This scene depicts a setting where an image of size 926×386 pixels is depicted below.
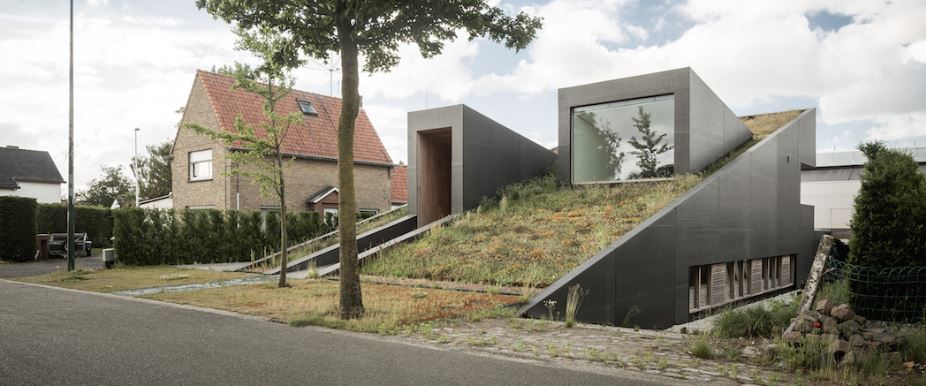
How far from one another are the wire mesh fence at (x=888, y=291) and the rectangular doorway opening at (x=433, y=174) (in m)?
12.8

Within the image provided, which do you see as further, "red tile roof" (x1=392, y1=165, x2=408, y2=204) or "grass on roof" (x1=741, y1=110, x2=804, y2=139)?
"red tile roof" (x1=392, y1=165, x2=408, y2=204)

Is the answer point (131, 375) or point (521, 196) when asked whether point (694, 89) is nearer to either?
point (521, 196)

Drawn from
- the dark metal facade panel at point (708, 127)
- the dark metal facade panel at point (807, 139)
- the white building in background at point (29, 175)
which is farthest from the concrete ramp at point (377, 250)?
the white building in background at point (29, 175)

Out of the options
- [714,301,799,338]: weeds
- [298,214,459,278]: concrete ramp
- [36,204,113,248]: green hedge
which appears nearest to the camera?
[714,301,799,338]: weeds

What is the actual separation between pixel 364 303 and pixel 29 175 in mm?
51712

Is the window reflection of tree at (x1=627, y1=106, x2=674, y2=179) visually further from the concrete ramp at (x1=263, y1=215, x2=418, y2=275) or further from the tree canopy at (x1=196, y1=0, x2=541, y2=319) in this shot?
the tree canopy at (x1=196, y1=0, x2=541, y2=319)

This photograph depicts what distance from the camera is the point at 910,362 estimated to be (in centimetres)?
579

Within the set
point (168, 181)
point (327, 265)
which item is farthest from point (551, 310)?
point (168, 181)

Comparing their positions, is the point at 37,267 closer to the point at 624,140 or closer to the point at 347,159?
the point at 347,159

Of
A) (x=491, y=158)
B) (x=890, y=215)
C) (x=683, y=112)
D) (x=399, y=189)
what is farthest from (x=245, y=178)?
(x=890, y=215)

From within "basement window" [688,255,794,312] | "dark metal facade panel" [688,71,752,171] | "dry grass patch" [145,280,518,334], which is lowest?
"basement window" [688,255,794,312]

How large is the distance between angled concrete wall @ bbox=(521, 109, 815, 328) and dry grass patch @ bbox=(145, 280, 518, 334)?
1.10m

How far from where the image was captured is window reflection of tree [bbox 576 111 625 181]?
19266 millimetres

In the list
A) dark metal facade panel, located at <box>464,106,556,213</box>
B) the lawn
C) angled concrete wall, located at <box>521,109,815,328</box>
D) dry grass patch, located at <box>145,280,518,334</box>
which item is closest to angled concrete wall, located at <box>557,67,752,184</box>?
angled concrete wall, located at <box>521,109,815,328</box>
